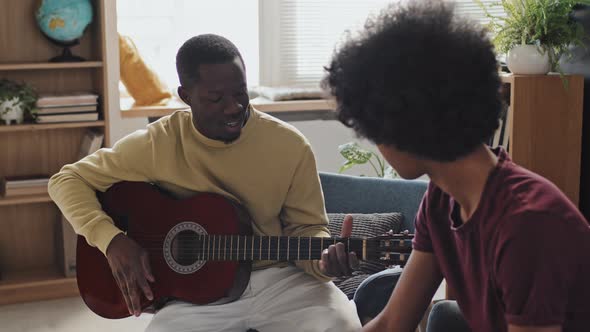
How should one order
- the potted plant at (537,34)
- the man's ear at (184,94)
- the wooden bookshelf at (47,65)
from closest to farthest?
the man's ear at (184,94) → the potted plant at (537,34) → the wooden bookshelf at (47,65)

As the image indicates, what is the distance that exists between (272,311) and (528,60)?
130cm

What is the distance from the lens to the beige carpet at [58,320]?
3.17 m

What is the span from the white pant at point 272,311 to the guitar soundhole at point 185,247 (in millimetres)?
112

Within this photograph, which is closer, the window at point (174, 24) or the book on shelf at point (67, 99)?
the book on shelf at point (67, 99)

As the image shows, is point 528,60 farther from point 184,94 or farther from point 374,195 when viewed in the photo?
point 184,94

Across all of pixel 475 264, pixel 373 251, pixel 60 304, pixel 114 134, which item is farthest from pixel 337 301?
pixel 114 134

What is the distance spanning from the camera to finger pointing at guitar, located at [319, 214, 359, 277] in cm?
178

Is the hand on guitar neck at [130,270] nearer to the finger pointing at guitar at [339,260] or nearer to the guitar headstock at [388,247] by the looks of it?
the finger pointing at guitar at [339,260]

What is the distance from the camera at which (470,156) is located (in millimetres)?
1269

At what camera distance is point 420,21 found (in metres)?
1.21

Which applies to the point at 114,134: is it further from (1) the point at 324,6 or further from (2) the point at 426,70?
(2) the point at 426,70

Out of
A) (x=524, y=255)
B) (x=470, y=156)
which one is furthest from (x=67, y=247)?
(x=524, y=255)

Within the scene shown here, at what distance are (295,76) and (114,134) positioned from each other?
106cm

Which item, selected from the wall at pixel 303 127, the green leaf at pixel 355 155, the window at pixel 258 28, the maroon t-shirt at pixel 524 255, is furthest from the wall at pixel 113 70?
the maroon t-shirt at pixel 524 255
